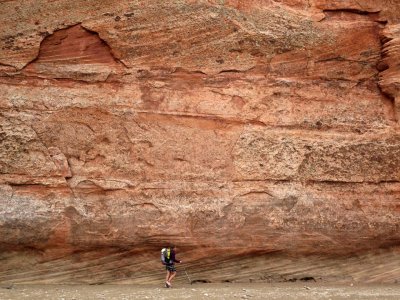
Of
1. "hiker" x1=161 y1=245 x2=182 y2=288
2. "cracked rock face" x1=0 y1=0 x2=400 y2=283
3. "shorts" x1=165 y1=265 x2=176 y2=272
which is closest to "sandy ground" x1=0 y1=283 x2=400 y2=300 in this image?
"hiker" x1=161 y1=245 x2=182 y2=288

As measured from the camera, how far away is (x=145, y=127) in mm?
12664

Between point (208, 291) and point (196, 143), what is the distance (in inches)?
125

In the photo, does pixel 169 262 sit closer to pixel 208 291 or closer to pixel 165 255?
pixel 165 255

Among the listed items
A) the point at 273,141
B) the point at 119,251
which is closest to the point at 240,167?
the point at 273,141

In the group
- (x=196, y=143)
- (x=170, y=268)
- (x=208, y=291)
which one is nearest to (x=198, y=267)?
(x=170, y=268)

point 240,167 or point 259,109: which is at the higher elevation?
point 259,109

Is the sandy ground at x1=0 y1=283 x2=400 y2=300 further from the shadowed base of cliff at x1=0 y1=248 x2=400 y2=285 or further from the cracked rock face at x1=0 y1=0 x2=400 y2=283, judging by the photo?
the cracked rock face at x1=0 y1=0 x2=400 y2=283

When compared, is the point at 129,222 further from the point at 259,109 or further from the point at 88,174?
the point at 259,109

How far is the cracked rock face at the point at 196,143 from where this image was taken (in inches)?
480

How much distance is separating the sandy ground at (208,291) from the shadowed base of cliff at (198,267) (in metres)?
0.31

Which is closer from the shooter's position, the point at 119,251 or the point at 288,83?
the point at 119,251

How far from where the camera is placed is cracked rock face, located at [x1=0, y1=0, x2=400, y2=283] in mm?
12188

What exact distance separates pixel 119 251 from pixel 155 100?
3.22 meters

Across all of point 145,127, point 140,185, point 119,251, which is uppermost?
point 145,127
